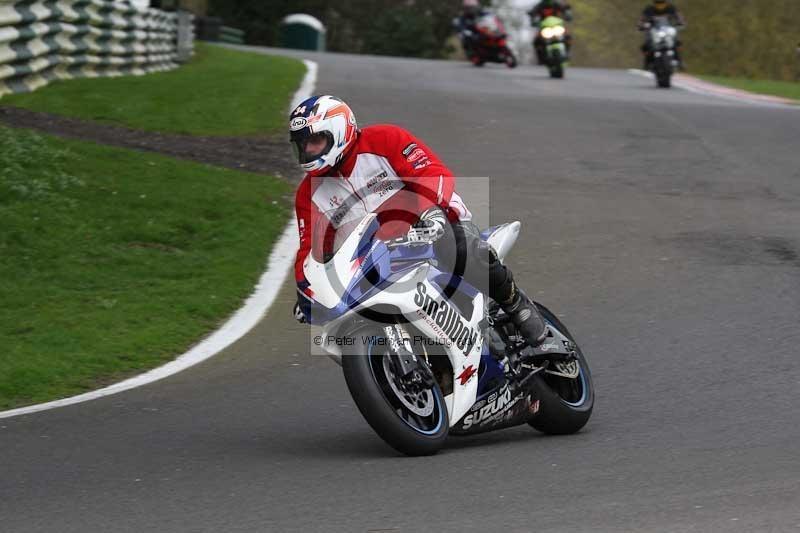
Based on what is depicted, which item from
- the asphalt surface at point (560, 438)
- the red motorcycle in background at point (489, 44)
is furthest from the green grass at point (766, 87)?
the asphalt surface at point (560, 438)

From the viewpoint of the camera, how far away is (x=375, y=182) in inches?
257

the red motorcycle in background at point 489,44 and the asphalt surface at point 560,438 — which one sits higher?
the asphalt surface at point 560,438

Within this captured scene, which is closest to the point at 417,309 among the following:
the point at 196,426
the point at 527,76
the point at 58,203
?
the point at 196,426

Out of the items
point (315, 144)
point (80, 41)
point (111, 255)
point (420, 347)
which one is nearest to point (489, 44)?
point (80, 41)

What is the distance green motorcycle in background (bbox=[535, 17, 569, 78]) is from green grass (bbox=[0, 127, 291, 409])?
15.1 meters

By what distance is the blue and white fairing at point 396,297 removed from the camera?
19.8 feet

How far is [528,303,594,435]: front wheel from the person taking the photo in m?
6.88

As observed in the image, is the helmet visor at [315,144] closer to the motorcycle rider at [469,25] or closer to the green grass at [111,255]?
the green grass at [111,255]

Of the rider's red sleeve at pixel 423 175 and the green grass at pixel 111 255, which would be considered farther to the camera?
the green grass at pixel 111 255

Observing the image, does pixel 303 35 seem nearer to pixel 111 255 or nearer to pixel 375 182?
pixel 111 255

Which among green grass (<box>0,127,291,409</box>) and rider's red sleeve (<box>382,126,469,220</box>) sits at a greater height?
rider's red sleeve (<box>382,126,469,220</box>)

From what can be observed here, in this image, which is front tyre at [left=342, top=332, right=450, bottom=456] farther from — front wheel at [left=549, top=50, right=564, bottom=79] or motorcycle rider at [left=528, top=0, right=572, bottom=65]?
motorcycle rider at [left=528, top=0, right=572, bottom=65]

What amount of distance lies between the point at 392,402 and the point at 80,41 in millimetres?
16391

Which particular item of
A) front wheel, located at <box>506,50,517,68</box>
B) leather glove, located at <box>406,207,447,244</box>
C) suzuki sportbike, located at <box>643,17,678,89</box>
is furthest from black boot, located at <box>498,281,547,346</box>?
front wheel, located at <box>506,50,517,68</box>
